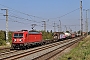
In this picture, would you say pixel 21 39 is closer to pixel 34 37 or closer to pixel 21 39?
pixel 21 39

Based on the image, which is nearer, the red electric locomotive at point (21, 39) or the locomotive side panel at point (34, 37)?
the red electric locomotive at point (21, 39)

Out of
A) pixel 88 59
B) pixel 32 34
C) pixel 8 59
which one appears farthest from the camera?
pixel 32 34

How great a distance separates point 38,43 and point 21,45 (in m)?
8.68

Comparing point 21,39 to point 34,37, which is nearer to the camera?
point 21,39

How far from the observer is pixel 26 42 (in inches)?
1389

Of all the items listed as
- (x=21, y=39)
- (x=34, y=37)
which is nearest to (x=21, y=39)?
(x=21, y=39)

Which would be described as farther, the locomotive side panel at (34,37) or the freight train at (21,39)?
the locomotive side panel at (34,37)

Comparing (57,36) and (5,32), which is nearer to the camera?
(5,32)

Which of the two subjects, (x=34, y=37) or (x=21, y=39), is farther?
(x=34, y=37)

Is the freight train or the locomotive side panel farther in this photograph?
the locomotive side panel

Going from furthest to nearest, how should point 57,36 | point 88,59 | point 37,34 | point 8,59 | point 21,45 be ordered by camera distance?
point 57,36 < point 37,34 < point 21,45 < point 8,59 < point 88,59

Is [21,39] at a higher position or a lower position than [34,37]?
lower

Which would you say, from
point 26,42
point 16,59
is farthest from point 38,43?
point 16,59

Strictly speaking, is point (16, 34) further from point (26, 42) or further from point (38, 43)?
point (38, 43)
